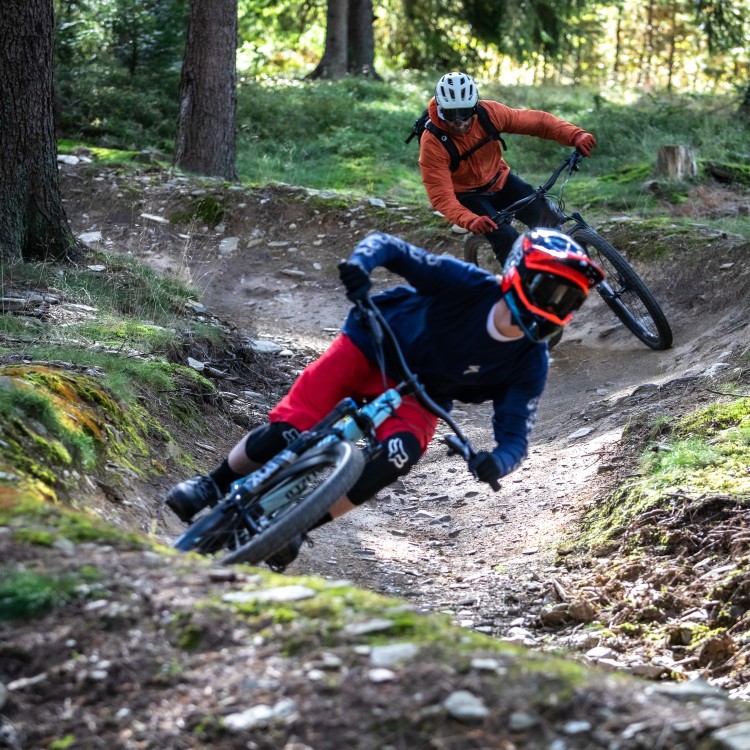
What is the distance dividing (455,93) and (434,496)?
129 inches

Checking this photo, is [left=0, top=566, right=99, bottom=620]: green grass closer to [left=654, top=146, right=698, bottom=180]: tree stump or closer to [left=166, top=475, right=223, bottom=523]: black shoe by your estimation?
[left=166, top=475, right=223, bottom=523]: black shoe

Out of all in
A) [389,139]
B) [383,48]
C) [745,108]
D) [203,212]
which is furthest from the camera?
[383,48]

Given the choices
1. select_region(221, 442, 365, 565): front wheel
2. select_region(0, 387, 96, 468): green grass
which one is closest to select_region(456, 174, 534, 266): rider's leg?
select_region(0, 387, 96, 468): green grass

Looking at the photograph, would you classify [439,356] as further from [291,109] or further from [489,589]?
[291,109]

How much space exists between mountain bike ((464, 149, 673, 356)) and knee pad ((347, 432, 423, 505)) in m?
4.51

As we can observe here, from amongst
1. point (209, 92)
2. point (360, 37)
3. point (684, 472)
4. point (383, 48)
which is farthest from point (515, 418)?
point (383, 48)

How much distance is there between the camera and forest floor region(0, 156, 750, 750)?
2.75 meters

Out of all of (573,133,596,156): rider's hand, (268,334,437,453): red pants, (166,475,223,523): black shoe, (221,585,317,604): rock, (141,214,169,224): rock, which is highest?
(573,133,596,156): rider's hand

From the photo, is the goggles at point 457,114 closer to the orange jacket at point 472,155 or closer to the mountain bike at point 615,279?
the orange jacket at point 472,155

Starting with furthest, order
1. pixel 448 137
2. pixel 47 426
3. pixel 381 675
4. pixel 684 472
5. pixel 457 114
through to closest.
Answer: pixel 448 137 → pixel 457 114 → pixel 684 472 → pixel 47 426 → pixel 381 675

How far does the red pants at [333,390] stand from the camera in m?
4.56

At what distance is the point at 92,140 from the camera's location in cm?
1641

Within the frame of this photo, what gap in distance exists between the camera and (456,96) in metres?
8.08

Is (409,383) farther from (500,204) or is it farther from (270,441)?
(500,204)
